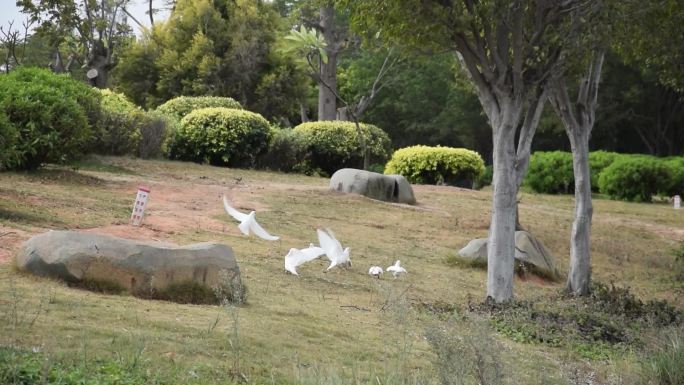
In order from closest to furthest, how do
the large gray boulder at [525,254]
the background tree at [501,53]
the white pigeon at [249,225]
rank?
the background tree at [501,53] < the white pigeon at [249,225] < the large gray boulder at [525,254]

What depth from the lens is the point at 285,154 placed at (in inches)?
941

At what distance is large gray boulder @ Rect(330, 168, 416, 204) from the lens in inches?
730

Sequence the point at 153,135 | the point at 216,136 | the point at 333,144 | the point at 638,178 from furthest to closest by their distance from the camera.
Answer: the point at 638,178, the point at 333,144, the point at 216,136, the point at 153,135

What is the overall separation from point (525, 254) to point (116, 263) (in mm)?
7211

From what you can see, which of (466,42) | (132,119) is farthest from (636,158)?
(466,42)

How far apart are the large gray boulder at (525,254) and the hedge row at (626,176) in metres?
13.3

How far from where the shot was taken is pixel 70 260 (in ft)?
24.3

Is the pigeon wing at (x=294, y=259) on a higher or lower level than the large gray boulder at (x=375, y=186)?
lower

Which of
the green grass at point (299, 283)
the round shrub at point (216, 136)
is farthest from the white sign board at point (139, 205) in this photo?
the round shrub at point (216, 136)

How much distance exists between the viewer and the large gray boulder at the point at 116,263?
741 centimetres

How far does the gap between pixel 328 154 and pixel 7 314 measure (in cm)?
1846

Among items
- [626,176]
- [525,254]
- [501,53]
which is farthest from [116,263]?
[626,176]

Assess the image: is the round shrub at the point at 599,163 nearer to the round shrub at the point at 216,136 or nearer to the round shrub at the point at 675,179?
the round shrub at the point at 675,179

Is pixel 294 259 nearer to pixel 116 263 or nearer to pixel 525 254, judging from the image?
pixel 116 263
